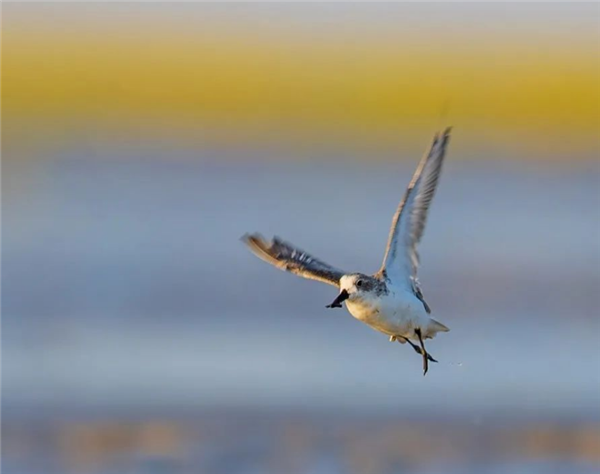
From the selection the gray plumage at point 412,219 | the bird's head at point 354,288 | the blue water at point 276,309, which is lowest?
the bird's head at point 354,288

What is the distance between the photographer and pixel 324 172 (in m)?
24.3

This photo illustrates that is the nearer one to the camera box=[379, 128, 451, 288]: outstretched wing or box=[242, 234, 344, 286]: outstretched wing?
box=[379, 128, 451, 288]: outstretched wing

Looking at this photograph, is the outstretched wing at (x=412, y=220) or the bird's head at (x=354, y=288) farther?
the outstretched wing at (x=412, y=220)

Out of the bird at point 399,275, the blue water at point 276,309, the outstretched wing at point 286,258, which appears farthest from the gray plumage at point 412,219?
the blue water at point 276,309

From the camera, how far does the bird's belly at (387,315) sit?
820cm

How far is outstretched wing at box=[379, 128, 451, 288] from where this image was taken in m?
8.67

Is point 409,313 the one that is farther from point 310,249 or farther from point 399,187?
point 399,187

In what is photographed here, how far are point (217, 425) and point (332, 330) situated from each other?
255 centimetres

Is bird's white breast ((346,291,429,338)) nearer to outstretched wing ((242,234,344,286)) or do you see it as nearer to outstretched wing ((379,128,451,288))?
outstretched wing ((379,128,451,288))

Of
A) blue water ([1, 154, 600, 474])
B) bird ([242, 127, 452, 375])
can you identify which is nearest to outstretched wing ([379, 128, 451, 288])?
bird ([242, 127, 452, 375])

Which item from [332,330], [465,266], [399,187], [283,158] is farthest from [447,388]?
[283,158]

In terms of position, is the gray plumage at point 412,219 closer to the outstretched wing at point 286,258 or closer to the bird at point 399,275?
the bird at point 399,275

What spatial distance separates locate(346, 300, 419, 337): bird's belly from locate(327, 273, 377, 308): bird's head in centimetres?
4

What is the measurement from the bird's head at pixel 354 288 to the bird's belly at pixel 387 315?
0.04 metres
